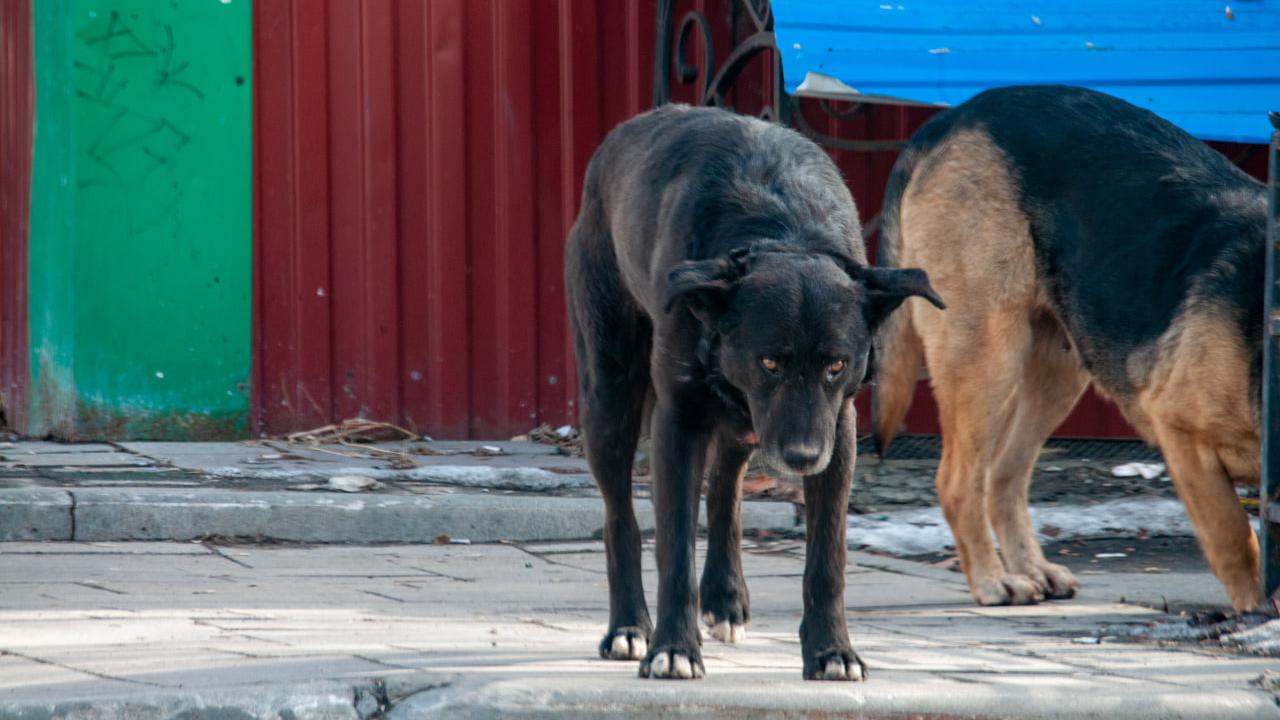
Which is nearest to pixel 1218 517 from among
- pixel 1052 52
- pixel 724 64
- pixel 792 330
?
pixel 792 330

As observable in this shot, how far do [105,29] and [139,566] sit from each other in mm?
3683

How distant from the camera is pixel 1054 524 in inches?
277

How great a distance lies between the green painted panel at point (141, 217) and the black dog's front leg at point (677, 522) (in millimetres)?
5147

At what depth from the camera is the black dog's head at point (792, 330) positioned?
12.0 ft

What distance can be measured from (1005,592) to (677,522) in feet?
6.59

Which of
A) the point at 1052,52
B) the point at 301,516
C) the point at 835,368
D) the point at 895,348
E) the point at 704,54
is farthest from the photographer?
the point at 704,54

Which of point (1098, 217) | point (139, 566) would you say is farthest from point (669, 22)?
point (139, 566)

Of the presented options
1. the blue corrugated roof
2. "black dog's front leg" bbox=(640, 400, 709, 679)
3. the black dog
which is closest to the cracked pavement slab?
"black dog's front leg" bbox=(640, 400, 709, 679)

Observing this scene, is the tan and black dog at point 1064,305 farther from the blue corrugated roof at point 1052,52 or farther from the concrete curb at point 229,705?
the concrete curb at point 229,705

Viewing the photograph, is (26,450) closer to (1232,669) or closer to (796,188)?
(796,188)

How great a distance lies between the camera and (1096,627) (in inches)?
199

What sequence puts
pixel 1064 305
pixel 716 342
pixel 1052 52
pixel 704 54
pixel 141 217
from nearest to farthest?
pixel 716 342 < pixel 1064 305 < pixel 1052 52 < pixel 141 217 < pixel 704 54

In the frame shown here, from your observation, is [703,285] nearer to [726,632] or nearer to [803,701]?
[803,701]

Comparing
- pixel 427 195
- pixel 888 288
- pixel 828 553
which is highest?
pixel 888 288
